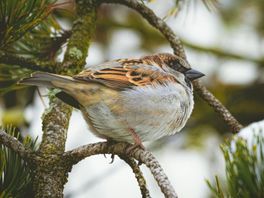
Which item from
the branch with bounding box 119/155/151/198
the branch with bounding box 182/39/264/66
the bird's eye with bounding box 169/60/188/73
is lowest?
the branch with bounding box 119/155/151/198

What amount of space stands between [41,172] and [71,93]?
0.72 metres

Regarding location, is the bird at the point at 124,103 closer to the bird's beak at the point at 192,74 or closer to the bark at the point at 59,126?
the bark at the point at 59,126

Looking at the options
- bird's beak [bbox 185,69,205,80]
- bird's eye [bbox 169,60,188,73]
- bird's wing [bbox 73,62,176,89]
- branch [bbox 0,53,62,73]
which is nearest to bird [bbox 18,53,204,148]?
bird's wing [bbox 73,62,176,89]

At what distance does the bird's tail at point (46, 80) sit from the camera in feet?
10.3

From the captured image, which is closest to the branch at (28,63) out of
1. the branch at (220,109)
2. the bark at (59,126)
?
the bark at (59,126)

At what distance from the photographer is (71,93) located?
3.46 meters

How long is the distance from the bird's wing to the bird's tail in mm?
114

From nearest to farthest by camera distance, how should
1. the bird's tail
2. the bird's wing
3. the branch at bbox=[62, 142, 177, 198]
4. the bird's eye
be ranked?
1. the branch at bbox=[62, 142, 177, 198]
2. the bird's tail
3. the bird's wing
4. the bird's eye

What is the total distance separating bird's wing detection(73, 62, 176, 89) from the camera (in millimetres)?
3592

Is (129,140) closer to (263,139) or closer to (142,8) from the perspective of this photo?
(142,8)

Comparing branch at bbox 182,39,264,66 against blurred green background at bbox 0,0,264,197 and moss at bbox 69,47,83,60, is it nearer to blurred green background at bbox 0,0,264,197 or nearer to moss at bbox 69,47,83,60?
blurred green background at bbox 0,0,264,197

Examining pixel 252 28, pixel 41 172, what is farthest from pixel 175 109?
pixel 252 28

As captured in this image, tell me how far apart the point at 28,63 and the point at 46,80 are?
165mm

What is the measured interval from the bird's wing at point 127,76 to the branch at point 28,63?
0.15m
